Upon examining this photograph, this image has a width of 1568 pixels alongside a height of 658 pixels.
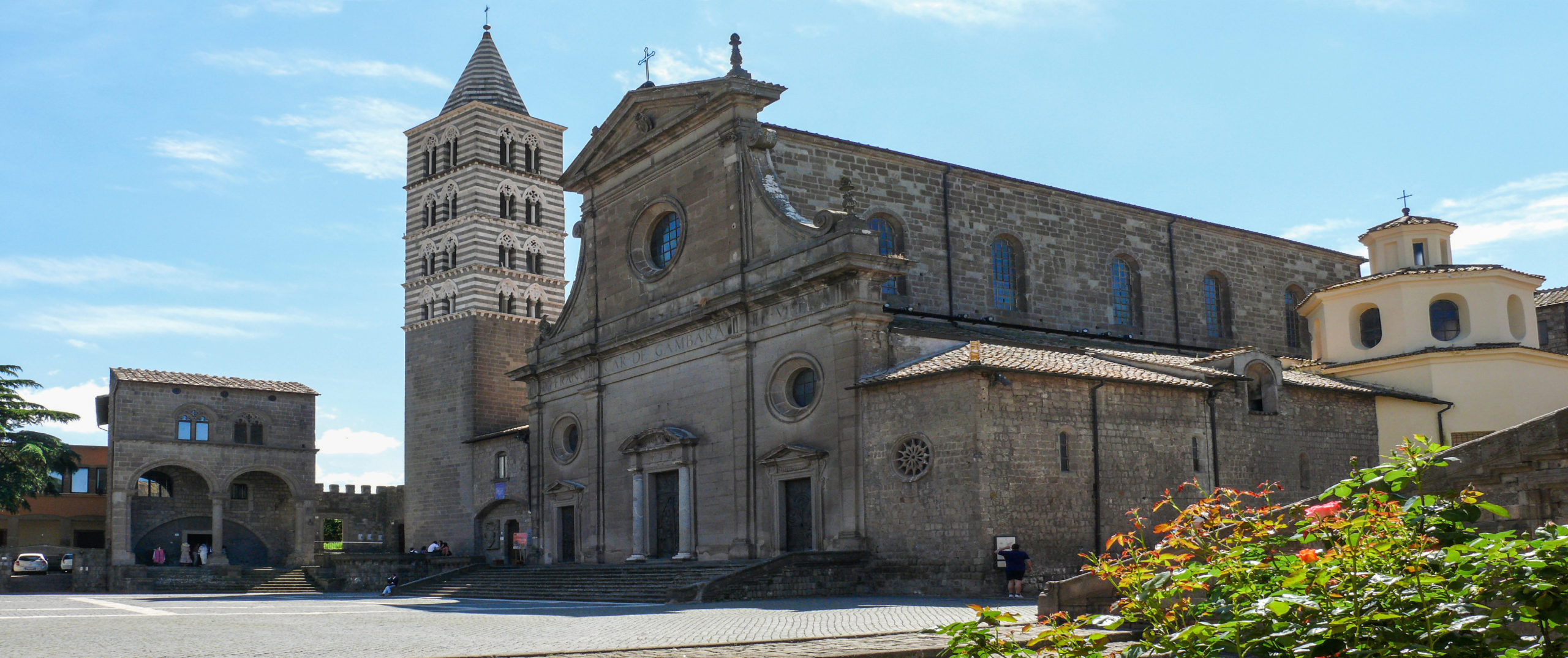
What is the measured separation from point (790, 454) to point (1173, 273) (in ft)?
47.7

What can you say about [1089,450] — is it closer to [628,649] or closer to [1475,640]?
[628,649]

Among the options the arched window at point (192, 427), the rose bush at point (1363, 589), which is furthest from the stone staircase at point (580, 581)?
the arched window at point (192, 427)

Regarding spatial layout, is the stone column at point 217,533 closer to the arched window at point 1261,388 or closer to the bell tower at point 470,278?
the bell tower at point 470,278

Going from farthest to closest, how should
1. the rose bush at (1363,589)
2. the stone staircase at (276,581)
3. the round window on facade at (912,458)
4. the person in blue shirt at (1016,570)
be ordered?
1. the stone staircase at (276,581)
2. the round window on facade at (912,458)
3. the person in blue shirt at (1016,570)
4. the rose bush at (1363,589)

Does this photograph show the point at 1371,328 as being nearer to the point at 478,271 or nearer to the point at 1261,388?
the point at 1261,388

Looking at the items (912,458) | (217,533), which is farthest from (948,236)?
(217,533)

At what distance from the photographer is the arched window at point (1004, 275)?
105 feet

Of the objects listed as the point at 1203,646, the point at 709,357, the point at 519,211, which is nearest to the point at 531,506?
the point at 709,357

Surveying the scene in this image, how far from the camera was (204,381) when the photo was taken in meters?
49.5

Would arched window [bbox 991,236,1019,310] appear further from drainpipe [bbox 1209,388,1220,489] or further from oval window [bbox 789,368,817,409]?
oval window [bbox 789,368,817,409]

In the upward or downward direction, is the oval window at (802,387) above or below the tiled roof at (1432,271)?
below

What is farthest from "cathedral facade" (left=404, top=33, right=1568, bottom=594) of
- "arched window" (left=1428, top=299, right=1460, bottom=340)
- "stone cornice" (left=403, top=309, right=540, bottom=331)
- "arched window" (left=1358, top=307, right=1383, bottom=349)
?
"stone cornice" (left=403, top=309, right=540, bottom=331)

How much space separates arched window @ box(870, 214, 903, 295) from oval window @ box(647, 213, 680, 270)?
5.09 meters

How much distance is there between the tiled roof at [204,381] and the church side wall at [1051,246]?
29.8 metres
